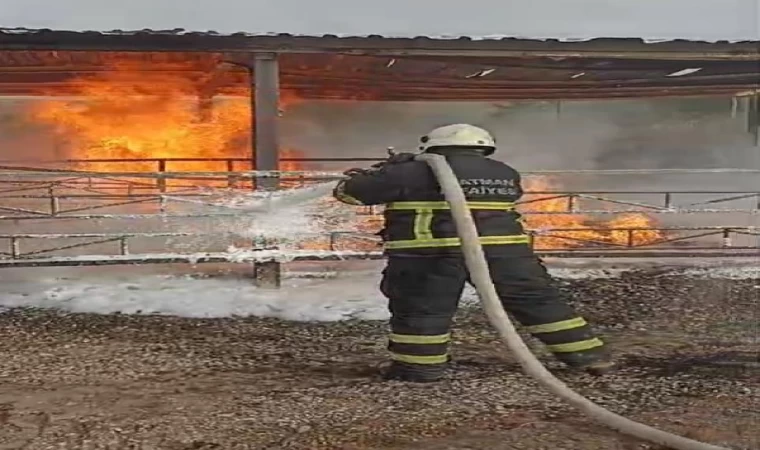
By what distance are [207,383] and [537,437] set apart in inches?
69.8

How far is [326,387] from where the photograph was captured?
4.19 m

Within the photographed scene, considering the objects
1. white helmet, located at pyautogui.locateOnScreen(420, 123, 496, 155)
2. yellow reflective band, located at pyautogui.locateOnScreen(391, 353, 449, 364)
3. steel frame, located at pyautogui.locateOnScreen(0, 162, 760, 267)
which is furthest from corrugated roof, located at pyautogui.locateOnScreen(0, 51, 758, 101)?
yellow reflective band, located at pyautogui.locateOnScreen(391, 353, 449, 364)

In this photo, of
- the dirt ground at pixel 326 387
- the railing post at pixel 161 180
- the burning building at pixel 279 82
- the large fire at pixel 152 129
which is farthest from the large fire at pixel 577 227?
the railing post at pixel 161 180

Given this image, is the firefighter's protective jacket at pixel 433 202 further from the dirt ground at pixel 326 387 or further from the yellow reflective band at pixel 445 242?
the dirt ground at pixel 326 387

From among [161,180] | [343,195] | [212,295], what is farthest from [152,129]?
[343,195]

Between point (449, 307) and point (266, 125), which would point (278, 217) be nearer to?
point (266, 125)

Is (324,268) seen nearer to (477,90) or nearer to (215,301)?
(215,301)

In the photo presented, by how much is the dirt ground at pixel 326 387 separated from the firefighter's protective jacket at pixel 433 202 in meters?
0.71

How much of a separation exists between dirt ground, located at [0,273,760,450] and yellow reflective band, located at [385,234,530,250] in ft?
2.32

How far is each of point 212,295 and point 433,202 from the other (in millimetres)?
2958

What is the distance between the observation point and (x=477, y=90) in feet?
32.3

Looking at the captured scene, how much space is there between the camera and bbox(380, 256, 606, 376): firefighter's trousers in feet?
13.8

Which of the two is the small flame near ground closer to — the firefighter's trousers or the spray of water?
the spray of water

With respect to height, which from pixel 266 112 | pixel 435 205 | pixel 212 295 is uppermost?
pixel 266 112
